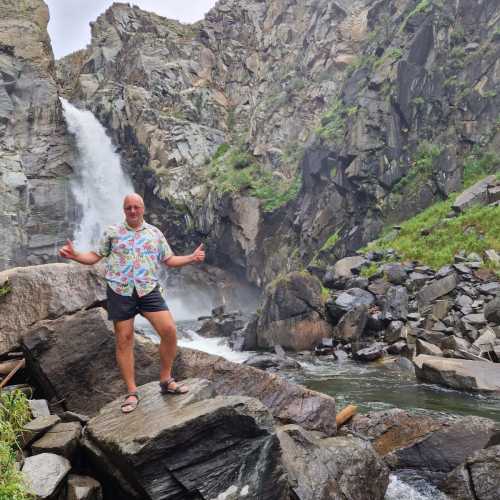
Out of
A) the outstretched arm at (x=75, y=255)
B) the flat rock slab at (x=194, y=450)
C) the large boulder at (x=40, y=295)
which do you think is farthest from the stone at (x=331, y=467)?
the large boulder at (x=40, y=295)

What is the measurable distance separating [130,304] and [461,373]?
8.28 metres

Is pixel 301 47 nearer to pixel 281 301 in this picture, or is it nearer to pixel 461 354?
pixel 281 301

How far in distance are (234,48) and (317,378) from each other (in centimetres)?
4924

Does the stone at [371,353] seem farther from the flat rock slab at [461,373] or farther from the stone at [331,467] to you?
the stone at [331,467]

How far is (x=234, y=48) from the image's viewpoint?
52.5 m

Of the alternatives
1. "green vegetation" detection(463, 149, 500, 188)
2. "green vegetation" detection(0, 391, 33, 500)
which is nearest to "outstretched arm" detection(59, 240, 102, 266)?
"green vegetation" detection(0, 391, 33, 500)

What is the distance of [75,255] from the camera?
16.2ft

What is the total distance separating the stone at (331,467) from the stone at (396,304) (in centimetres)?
1043

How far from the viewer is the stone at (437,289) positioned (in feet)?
51.0

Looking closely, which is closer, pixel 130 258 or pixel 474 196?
pixel 130 258

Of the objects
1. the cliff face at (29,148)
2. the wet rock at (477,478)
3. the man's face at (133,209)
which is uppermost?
the cliff face at (29,148)

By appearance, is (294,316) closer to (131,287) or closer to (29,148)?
(131,287)

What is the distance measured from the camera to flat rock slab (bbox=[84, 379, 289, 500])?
3986 millimetres

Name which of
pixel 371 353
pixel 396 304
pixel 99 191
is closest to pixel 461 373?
pixel 371 353
